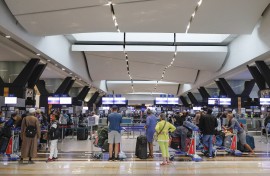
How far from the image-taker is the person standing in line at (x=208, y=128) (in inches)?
502

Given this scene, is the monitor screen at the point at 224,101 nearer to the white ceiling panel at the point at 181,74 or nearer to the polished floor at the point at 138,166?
the white ceiling panel at the point at 181,74

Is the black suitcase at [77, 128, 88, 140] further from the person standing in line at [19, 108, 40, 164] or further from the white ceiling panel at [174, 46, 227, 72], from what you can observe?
the person standing in line at [19, 108, 40, 164]

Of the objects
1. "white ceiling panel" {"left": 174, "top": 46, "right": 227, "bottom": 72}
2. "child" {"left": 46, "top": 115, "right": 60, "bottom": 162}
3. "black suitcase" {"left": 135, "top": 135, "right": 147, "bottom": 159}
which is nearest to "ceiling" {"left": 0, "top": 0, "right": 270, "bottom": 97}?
"white ceiling panel" {"left": 174, "top": 46, "right": 227, "bottom": 72}

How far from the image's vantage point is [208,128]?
1277 centimetres

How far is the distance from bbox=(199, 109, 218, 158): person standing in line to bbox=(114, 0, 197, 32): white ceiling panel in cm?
410

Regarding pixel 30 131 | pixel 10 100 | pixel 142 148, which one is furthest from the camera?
pixel 10 100

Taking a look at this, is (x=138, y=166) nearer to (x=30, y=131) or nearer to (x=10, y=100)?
(x=30, y=131)

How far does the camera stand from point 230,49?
23203 millimetres

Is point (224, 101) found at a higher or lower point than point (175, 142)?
higher

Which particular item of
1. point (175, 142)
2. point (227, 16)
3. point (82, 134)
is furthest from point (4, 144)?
point (227, 16)

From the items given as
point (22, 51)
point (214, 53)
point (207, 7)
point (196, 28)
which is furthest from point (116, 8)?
point (214, 53)

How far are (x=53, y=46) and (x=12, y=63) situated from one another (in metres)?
4.44

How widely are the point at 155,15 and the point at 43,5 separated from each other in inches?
177

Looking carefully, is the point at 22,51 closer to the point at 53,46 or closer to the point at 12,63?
the point at 53,46
